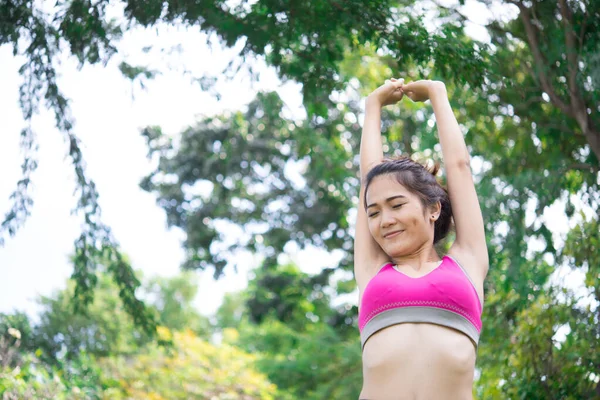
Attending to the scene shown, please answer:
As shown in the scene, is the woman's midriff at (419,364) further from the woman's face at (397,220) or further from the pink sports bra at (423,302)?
the woman's face at (397,220)

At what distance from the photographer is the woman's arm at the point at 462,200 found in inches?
93.9

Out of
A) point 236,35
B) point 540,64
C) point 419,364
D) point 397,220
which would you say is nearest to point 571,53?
point 540,64

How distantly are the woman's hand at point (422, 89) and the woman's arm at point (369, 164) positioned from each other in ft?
0.15

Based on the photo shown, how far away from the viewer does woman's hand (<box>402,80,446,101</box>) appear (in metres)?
2.65

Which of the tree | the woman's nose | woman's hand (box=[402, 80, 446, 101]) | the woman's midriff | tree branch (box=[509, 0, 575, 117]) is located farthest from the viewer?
tree branch (box=[509, 0, 575, 117])

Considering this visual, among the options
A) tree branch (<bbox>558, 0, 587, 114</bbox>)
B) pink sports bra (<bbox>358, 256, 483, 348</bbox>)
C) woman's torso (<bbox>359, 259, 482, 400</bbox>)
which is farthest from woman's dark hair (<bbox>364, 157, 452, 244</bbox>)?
tree branch (<bbox>558, 0, 587, 114</bbox>)

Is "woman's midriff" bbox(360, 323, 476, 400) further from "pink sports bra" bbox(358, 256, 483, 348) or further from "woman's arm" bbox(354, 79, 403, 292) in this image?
"woman's arm" bbox(354, 79, 403, 292)

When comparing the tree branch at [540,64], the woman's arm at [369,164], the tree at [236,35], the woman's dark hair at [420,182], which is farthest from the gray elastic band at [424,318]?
the tree branch at [540,64]

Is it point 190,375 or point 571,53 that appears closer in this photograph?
point 571,53

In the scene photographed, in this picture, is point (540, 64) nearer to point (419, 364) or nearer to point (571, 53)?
point (571, 53)

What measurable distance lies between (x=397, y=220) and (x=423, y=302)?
27cm

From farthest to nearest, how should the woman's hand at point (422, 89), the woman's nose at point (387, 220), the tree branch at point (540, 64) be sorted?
the tree branch at point (540, 64) → the woman's hand at point (422, 89) → the woman's nose at point (387, 220)

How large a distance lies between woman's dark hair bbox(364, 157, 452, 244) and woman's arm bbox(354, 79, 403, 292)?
0.23 ft

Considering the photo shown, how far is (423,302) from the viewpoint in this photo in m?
2.16
